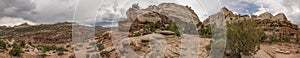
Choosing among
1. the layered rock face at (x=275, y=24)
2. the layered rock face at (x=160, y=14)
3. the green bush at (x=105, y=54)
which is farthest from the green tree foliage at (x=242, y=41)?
the layered rock face at (x=275, y=24)

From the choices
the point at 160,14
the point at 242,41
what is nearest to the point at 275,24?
the point at 160,14

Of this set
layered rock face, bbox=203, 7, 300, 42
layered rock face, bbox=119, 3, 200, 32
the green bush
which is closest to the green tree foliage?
the green bush

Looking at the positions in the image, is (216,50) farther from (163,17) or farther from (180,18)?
(163,17)

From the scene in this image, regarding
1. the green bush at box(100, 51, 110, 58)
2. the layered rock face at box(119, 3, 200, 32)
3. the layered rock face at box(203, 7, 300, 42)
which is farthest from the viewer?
the layered rock face at box(203, 7, 300, 42)

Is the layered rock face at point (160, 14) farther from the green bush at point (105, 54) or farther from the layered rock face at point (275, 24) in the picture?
the green bush at point (105, 54)

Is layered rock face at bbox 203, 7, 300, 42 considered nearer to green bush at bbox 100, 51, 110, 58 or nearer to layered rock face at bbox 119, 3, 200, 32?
layered rock face at bbox 119, 3, 200, 32

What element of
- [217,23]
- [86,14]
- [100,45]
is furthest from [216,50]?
[100,45]

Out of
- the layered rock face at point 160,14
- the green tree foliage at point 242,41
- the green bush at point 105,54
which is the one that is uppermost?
the layered rock face at point 160,14

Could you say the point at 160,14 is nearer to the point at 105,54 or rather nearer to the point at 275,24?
the point at 275,24

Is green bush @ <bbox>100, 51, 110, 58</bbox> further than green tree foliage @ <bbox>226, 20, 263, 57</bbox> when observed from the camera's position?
Yes

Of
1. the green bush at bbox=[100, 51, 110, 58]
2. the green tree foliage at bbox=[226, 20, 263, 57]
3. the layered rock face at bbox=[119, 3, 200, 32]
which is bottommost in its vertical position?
the green bush at bbox=[100, 51, 110, 58]

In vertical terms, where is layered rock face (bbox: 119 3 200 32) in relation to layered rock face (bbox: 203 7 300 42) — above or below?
above

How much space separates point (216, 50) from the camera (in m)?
21.4

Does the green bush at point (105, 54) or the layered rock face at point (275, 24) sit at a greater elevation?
the layered rock face at point (275, 24)
